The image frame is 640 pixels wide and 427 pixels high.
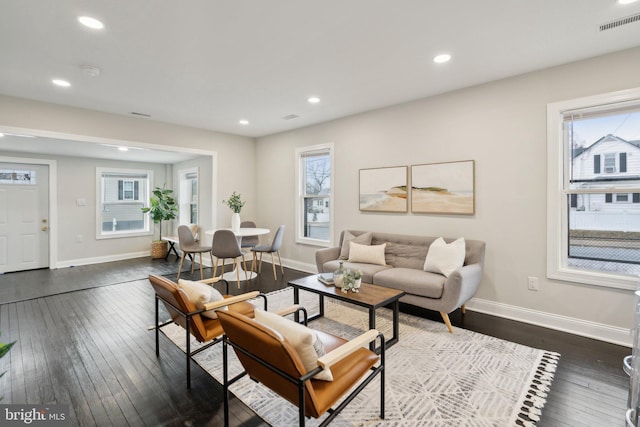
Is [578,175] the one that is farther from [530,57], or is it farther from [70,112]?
[70,112]

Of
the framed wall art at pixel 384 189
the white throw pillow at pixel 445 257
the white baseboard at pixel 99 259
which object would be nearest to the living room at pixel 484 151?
the framed wall art at pixel 384 189

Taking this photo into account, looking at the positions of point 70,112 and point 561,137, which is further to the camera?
point 70,112

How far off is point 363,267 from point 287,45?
8.54ft

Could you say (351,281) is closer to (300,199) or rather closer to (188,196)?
(300,199)

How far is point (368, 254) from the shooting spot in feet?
13.4

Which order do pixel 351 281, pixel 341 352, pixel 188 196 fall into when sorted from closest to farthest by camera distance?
pixel 341 352, pixel 351 281, pixel 188 196

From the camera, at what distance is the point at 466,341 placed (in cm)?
288

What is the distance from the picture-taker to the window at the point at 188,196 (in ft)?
23.4

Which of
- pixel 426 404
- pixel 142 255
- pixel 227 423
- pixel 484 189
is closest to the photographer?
pixel 227 423

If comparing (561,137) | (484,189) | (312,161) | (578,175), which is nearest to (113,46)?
(312,161)

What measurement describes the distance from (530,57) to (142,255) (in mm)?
8284

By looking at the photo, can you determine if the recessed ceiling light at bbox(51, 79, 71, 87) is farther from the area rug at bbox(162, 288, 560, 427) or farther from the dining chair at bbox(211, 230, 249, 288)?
→ the area rug at bbox(162, 288, 560, 427)

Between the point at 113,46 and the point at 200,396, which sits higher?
the point at 113,46

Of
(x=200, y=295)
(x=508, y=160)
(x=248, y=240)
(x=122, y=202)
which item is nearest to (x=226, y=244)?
(x=248, y=240)
